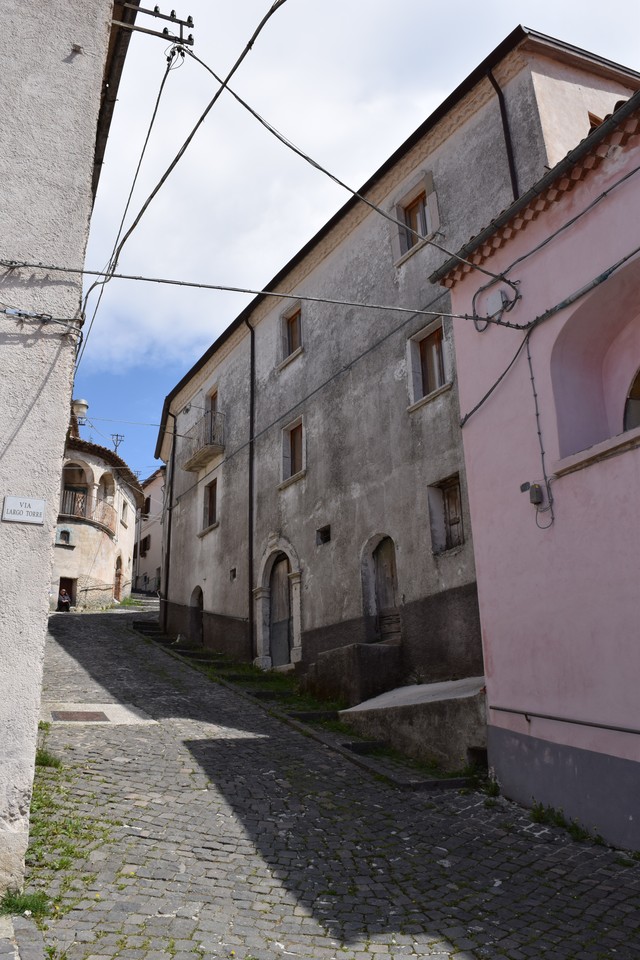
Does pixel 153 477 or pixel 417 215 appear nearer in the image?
pixel 417 215

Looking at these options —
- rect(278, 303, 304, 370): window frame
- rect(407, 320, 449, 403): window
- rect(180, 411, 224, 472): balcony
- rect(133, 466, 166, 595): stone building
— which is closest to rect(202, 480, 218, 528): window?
rect(180, 411, 224, 472): balcony

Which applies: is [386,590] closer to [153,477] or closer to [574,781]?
[574,781]

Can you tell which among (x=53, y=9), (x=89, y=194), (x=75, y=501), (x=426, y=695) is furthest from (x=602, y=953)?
(x=75, y=501)

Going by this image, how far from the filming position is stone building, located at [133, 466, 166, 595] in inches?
1689

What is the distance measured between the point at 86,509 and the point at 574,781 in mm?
26188

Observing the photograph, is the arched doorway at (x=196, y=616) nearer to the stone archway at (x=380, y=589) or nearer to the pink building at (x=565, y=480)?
the stone archway at (x=380, y=589)

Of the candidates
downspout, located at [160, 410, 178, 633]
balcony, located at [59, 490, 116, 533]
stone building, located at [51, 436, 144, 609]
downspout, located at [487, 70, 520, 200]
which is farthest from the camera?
balcony, located at [59, 490, 116, 533]

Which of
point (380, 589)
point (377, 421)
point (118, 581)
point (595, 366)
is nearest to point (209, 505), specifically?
point (377, 421)

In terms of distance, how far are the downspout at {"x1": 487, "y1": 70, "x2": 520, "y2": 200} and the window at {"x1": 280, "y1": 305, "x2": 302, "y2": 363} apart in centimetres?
657

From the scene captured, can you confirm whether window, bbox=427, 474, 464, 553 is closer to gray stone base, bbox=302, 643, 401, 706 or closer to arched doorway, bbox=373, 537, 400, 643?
arched doorway, bbox=373, 537, 400, 643

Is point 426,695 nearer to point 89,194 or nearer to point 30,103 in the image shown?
point 89,194

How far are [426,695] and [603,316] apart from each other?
5.08 metres

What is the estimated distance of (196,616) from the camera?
66.7 feet

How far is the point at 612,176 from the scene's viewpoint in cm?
682
